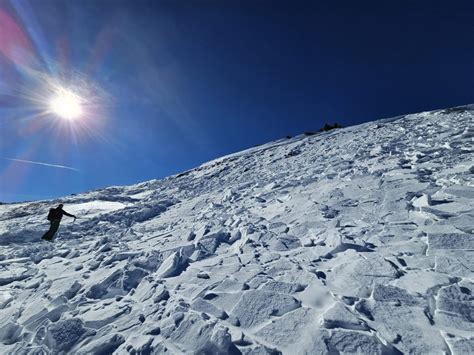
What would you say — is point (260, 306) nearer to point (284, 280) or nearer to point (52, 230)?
point (284, 280)

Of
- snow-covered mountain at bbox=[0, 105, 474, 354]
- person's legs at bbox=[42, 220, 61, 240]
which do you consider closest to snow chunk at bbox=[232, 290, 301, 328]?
snow-covered mountain at bbox=[0, 105, 474, 354]

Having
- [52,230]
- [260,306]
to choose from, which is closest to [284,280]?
[260,306]

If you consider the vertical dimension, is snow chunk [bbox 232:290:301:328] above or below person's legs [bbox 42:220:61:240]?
below

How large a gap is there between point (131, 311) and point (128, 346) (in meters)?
0.79

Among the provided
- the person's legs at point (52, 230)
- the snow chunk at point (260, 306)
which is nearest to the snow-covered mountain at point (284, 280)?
the snow chunk at point (260, 306)

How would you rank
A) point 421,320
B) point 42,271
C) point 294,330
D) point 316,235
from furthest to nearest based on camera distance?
1. point 42,271
2. point 316,235
3. point 294,330
4. point 421,320

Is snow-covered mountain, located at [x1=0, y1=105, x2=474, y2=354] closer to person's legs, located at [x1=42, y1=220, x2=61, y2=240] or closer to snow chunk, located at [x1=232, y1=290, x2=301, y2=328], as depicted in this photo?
snow chunk, located at [x1=232, y1=290, x2=301, y2=328]

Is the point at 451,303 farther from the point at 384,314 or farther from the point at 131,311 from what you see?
the point at 131,311

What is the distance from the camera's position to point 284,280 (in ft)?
12.7

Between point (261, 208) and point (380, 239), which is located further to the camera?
point (261, 208)

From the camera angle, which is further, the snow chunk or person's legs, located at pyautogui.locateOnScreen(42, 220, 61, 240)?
person's legs, located at pyautogui.locateOnScreen(42, 220, 61, 240)

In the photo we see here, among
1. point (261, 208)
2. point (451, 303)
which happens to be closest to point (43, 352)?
point (451, 303)

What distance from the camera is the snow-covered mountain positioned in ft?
9.19

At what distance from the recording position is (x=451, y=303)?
2816 mm
